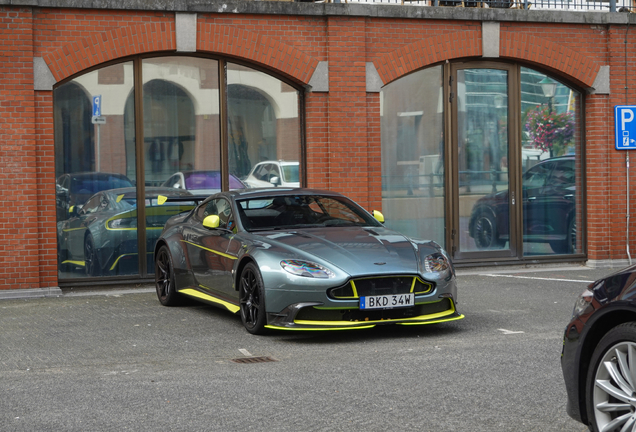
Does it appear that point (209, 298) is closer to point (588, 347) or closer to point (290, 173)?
point (290, 173)

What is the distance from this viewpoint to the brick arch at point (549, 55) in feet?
47.6

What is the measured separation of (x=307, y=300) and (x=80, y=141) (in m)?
6.33

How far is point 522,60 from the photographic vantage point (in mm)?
14672

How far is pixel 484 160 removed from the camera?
14.8 metres

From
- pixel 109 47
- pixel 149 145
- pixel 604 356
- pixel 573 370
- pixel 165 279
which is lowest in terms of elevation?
pixel 165 279

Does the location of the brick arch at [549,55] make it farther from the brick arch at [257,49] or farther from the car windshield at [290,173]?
the car windshield at [290,173]

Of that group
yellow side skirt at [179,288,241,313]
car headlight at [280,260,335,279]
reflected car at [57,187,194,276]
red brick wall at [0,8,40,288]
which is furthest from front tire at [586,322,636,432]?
reflected car at [57,187,194,276]

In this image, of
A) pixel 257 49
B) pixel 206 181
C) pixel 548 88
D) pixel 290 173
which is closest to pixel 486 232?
pixel 548 88

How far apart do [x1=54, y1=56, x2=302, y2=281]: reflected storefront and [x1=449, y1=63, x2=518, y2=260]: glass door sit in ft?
9.22

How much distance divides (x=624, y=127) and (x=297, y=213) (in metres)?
7.95

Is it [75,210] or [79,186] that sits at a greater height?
[79,186]

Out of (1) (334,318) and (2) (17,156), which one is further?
(2) (17,156)

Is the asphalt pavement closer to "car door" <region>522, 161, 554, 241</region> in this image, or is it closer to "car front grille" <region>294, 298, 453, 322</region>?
"car front grille" <region>294, 298, 453, 322</region>

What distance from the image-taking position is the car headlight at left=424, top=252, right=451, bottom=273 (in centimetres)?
812
